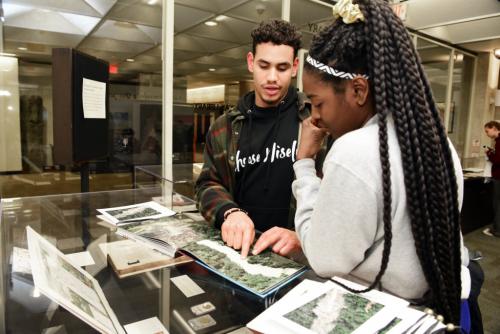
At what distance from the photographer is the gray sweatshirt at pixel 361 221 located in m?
0.58

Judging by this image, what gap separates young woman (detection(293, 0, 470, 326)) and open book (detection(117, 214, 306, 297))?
0.14 metres

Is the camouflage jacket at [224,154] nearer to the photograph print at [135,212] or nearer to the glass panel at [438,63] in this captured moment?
the photograph print at [135,212]

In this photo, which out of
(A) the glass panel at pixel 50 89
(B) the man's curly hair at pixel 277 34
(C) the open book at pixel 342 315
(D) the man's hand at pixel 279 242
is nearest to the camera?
(C) the open book at pixel 342 315

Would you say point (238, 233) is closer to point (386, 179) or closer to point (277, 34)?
point (386, 179)

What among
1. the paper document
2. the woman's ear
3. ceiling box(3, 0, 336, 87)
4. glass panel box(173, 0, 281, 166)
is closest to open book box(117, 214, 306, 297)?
the paper document

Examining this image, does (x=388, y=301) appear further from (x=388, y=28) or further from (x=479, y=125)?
(x=479, y=125)

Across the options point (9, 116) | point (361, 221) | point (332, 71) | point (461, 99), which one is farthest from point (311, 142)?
point (461, 99)

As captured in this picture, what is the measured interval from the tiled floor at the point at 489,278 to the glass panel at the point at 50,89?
9.11 ft

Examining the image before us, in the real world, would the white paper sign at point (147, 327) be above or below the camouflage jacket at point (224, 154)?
below

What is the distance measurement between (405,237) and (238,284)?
1.13ft

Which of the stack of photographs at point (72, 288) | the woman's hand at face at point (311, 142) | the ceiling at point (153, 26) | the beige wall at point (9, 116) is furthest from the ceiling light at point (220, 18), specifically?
the stack of photographs at point (72, 288)

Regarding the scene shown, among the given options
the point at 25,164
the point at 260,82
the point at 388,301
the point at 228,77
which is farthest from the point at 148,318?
the point at 228,77

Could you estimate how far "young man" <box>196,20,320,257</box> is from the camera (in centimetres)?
134

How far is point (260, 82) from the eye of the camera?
1371mm
